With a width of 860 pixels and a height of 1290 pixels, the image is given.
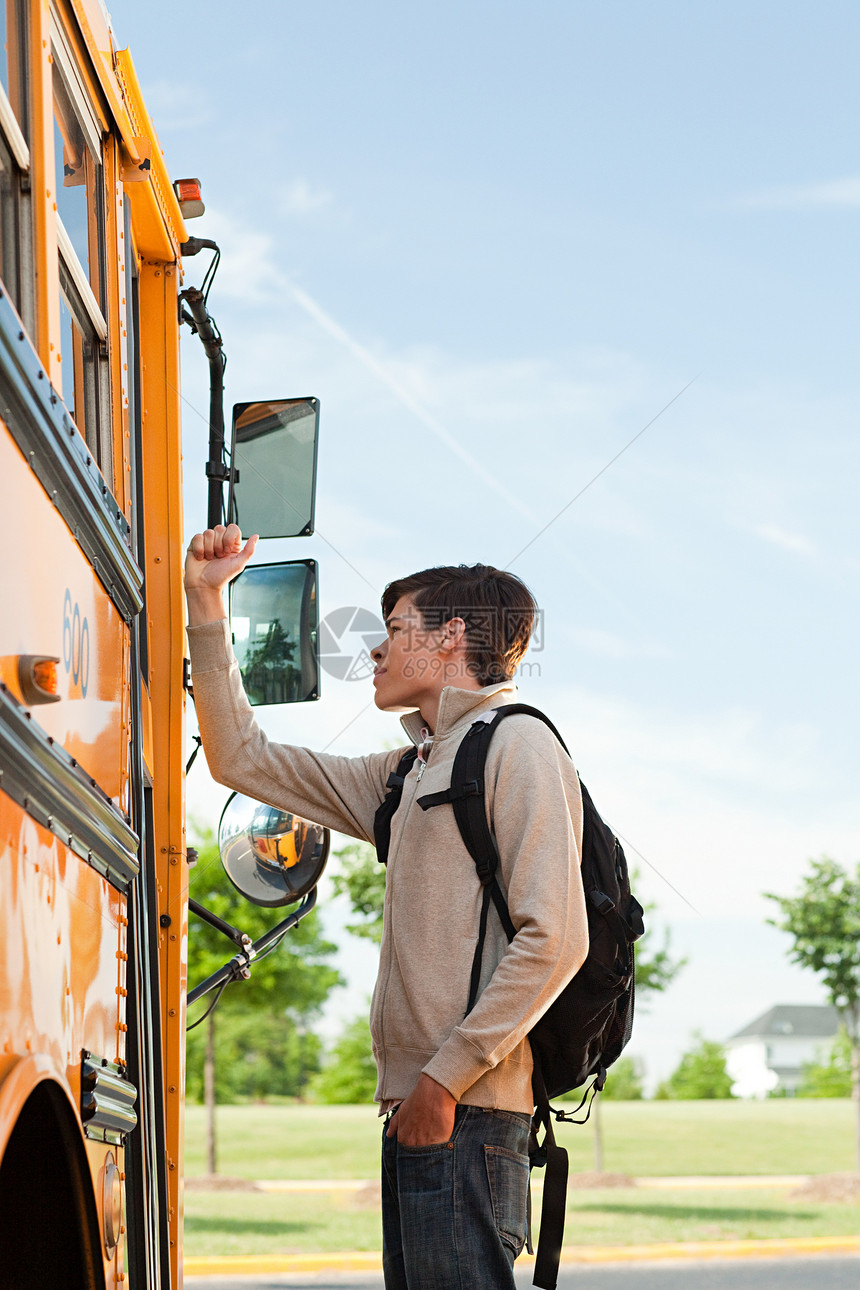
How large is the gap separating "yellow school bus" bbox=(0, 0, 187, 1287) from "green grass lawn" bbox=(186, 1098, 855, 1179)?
1467 centimetres

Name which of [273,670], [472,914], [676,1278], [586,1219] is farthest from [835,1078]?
[472,914]

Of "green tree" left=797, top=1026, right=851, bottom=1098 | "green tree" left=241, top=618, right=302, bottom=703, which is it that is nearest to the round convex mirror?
"green tree" left=241, top=618, right=302, bottom=703

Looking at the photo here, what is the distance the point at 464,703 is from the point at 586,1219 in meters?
9.64

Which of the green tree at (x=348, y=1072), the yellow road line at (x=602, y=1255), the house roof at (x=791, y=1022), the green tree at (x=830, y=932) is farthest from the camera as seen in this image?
the house roof at (x=791, y=1022)

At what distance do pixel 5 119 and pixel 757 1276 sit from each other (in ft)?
27.3

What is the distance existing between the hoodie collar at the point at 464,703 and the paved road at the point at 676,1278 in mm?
6254

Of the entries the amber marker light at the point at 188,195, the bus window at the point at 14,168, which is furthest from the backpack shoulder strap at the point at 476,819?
the amber marker light at the point at 188,195

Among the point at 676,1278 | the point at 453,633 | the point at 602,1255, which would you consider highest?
the point at 453,633

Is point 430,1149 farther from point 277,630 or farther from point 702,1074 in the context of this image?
point 702,1074

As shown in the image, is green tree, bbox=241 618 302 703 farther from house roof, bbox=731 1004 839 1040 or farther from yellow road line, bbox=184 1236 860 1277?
house roof, bbox=731 1004 839 1040

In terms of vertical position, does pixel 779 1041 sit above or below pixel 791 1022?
below

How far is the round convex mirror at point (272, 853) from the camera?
9.38 ft

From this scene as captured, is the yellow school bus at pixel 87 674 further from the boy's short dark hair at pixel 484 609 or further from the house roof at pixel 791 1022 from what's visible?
the house roof at pixel 791 1022

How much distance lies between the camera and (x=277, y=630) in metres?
2.86
